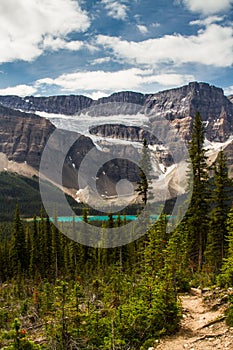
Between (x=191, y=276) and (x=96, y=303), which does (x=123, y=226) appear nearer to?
(x=191, y=276)

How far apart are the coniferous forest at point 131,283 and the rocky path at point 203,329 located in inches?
19.7

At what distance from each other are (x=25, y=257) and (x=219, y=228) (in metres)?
41.0

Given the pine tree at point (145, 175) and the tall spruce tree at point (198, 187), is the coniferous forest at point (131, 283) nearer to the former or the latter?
the tall spruce tree at point (198, 187)

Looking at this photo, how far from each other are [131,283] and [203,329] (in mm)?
6771

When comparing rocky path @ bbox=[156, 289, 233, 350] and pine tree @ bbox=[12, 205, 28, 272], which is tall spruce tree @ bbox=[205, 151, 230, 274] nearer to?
rocky path @ bbox=[156, 289, 233, 350]

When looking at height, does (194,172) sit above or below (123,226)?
above

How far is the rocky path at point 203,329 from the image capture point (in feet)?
38.5

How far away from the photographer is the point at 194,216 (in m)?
30.3

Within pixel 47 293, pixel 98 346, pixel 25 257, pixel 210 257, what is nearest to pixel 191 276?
pixel 210 257

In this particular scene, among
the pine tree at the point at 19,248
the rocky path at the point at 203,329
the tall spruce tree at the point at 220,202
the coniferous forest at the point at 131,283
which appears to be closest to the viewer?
the rocky path at the point at 203,329

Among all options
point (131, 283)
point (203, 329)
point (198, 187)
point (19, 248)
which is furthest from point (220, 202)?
point (19, 248)

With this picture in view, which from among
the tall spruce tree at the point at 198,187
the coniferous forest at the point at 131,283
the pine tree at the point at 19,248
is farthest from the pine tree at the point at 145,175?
the pine tree at the point at 19,248

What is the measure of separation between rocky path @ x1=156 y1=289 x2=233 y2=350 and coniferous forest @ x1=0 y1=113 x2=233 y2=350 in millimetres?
501

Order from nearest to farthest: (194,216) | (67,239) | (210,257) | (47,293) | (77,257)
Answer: (47,293), (194,216), (210,257), (77,257), (67,239)
